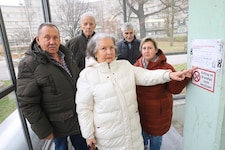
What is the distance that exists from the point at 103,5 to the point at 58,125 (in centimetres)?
190

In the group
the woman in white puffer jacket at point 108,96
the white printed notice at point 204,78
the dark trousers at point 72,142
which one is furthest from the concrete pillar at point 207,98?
the dark trousers at point 72,142

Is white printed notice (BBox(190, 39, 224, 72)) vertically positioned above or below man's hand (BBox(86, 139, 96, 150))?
above

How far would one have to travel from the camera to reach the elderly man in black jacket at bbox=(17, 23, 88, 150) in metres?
1.17

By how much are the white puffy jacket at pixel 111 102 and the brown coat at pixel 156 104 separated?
145mm

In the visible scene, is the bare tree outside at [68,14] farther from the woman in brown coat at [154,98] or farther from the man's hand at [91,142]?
the man's hand at [91,142]

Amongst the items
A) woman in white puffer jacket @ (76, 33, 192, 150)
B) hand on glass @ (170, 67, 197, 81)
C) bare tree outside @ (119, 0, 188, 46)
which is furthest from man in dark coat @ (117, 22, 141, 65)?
hand on glass @ (170, 67, 197, 81)

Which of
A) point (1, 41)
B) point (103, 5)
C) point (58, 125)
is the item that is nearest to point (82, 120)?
point (58, 125)

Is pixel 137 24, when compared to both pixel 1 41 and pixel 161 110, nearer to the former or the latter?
pixel 161 110

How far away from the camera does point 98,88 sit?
1.09 m

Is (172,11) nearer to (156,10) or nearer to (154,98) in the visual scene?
(156,10)

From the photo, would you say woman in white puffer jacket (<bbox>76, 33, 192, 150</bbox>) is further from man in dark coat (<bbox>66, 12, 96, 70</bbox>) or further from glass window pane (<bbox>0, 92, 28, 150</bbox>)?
man in dark coat (<bbox>66, 12, 96, 70</bbox>)

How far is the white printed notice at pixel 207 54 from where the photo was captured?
2.51 feet

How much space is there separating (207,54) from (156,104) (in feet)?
1.97

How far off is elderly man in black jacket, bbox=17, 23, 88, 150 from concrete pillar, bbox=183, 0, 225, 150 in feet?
2.94
